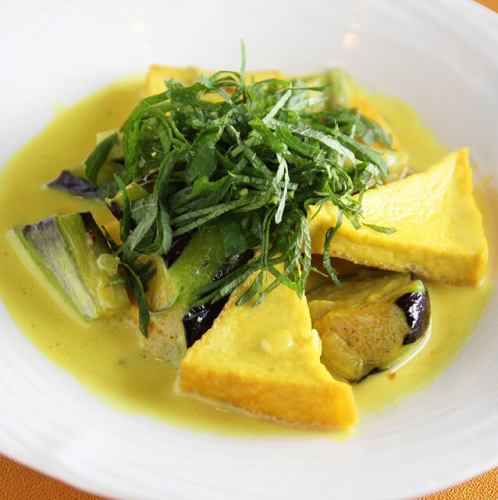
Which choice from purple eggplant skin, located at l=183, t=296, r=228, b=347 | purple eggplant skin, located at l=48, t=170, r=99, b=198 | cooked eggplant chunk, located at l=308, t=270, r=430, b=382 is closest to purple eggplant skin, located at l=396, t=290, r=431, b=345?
cooked eggplant chunk, located at l=308, t=270, r=430, b=382

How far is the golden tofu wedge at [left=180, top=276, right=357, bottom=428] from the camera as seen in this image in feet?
7.85

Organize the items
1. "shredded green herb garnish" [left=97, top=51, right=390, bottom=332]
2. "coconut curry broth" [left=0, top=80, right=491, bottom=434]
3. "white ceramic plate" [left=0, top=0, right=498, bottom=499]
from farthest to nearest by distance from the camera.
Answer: "shredded green herb garnish" [left=97, top=51, right=390, bottom=332], "coconut curry broth" [left=0, top=80, right=491, bottom=434], "white ceramic plate" [left=0, top=0, right=498, bottom=499]

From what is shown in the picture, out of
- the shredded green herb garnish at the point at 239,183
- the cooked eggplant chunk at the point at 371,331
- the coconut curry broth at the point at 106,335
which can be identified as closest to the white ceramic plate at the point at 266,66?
the coconut curry broth at the point at 106,335

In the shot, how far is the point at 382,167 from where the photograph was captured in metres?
3.04

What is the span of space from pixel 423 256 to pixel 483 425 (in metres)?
0.73

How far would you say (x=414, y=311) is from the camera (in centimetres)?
264

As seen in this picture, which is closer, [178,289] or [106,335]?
[178,289]

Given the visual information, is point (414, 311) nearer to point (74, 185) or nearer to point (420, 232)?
point (420, 232)

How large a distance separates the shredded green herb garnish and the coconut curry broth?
172 mm

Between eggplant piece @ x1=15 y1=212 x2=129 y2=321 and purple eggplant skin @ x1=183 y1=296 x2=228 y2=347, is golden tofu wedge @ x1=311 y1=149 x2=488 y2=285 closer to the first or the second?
purple eggplant skin @ x1=183 y1=296 x2=228 y2=347

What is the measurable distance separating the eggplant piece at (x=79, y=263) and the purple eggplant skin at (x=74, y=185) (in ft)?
1.25

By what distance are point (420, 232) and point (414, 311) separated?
15.6 inches

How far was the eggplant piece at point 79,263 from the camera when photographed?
2770 millimetres

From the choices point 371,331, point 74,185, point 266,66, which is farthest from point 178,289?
point 266,66
